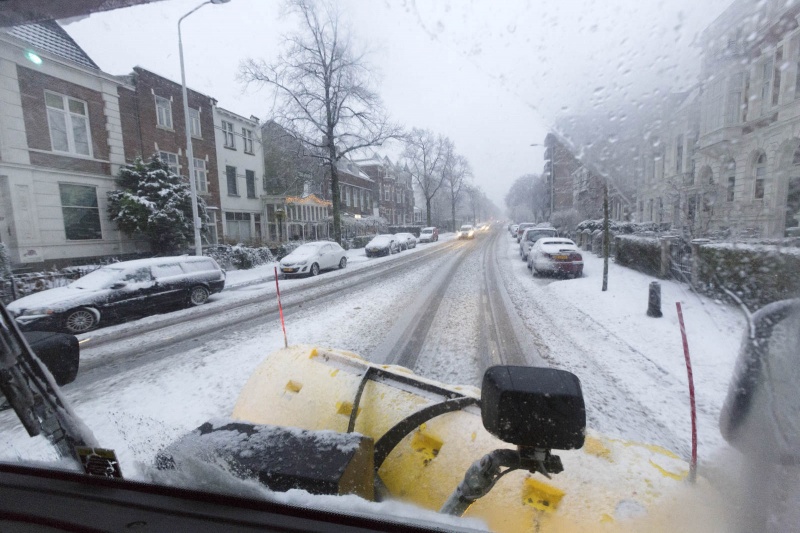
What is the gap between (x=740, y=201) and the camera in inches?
45.3

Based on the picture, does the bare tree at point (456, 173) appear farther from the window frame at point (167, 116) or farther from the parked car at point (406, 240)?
the parked car at point (406, 240)

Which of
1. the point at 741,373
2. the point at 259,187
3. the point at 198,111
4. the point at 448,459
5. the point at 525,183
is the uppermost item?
the point at 198,111

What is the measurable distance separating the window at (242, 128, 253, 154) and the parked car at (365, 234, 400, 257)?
47.9 ft

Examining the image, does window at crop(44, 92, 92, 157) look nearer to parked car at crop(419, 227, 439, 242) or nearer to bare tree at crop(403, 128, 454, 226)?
bare tree at crop(403, 128, 454, 226)

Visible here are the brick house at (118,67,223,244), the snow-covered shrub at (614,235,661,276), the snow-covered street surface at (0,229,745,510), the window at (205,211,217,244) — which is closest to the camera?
the snow-covered street surface at (0,229,745,510)

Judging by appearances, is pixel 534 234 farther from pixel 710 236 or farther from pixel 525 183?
pixel 710 236

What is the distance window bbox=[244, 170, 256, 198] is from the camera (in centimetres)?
662

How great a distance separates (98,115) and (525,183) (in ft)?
13.5

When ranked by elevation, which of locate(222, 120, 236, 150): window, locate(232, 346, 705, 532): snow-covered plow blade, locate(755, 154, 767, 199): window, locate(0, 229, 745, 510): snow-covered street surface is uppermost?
locate(222, 120, 236, 150): window

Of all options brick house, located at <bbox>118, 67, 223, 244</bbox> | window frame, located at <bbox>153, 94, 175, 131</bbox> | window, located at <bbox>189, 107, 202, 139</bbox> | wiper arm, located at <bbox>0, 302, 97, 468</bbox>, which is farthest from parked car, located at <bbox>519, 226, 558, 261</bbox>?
wiper arm, located at <bbox>0, 302, 97, 468</bbox>

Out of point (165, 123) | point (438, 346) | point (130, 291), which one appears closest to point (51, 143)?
point (165, 123)

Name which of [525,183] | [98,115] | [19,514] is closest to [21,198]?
[19,514]

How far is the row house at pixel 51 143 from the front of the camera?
160 cm

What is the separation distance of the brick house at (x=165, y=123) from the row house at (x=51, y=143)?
20cm
